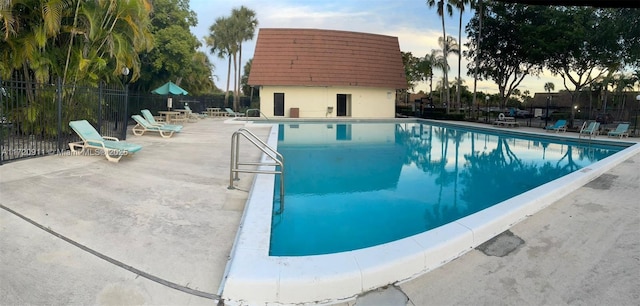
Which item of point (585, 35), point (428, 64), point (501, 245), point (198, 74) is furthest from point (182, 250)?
point (428, 64)

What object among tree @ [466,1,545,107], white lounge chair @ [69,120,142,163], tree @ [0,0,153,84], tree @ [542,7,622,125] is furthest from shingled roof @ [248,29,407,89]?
white lounge chair @ [69,120,142,163]

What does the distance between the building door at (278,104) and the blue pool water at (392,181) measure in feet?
36.3

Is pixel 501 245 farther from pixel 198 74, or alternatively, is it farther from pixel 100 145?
pixel 198 74

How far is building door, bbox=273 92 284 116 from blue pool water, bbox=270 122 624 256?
11.1 meters

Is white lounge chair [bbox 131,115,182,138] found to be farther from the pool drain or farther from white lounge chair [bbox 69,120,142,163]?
the pool drain

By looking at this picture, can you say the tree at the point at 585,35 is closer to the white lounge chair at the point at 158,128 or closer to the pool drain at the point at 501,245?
the pool drain at the point at 501,245

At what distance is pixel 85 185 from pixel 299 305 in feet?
13.4

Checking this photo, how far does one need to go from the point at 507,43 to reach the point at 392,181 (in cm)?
2446

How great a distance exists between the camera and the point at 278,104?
27.2 m

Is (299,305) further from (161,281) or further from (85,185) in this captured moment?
(85,185)

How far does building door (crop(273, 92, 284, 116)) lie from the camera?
88.9 ft

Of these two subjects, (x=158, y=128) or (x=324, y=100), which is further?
(x=324, y=100)

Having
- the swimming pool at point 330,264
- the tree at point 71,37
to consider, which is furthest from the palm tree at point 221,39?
the swimming pool at point 330,264

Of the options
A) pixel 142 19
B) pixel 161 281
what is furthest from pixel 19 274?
pixel 142 19
